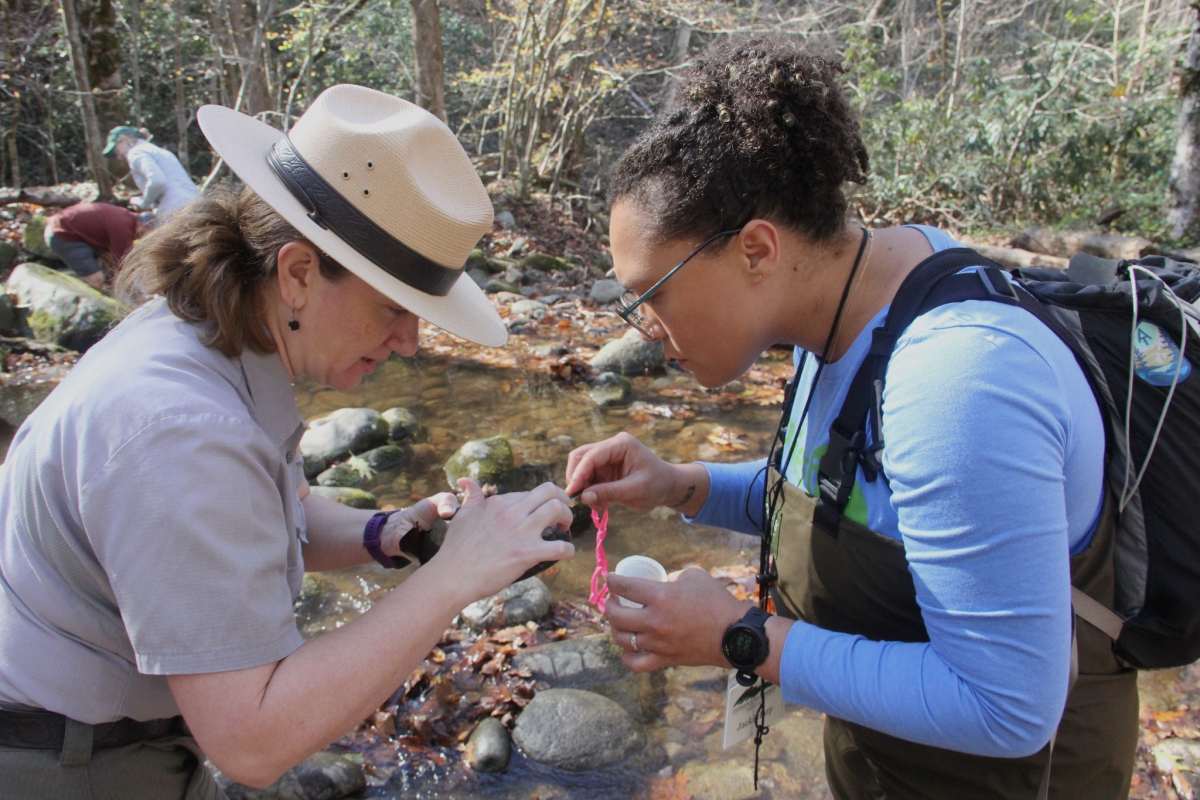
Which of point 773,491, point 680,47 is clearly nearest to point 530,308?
point 773,491

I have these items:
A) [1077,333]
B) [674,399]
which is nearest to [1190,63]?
[674,399]

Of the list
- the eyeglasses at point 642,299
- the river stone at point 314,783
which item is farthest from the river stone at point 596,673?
the eyeglasses at point 642,299

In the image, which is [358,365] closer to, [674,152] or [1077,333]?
[674,152]

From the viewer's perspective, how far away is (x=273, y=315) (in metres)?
1.72

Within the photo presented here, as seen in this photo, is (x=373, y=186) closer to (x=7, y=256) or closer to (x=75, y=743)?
(x=75, y=743)

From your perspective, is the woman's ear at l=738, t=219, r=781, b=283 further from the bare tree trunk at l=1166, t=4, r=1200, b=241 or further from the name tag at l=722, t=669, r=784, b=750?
the bare tree trunk at l=1166, t=4, r=1200, b=241

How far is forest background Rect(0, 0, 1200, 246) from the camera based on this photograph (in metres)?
12.5

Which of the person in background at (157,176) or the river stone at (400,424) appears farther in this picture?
the person in background at (157,176)

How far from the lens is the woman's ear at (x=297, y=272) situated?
1.65 meters

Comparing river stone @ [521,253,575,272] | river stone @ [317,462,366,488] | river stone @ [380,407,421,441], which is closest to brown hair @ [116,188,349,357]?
river stone @ [317,462,366,488]

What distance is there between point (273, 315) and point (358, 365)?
0.78ft

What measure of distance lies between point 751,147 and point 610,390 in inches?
237

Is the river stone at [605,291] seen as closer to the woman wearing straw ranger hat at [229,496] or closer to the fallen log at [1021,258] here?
the fallen log at [1021,258]

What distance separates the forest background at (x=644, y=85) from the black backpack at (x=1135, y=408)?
981cm
